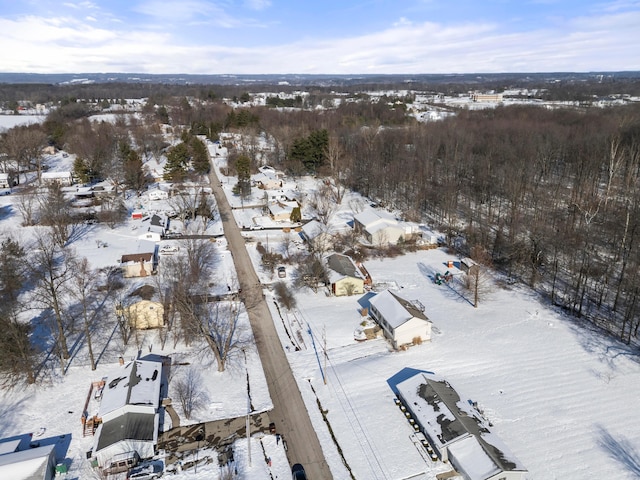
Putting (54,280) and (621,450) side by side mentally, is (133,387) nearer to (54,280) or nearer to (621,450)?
(54,280)

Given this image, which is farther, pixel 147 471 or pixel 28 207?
pixel 28 207

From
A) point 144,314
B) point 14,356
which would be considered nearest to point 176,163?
point 144,314

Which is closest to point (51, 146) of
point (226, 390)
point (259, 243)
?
point (259, 243)

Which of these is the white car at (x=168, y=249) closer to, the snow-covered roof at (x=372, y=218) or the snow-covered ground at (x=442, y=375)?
the snow-covered ground at (x=442, y=375)

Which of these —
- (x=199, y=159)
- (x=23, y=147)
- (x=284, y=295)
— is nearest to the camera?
(x=284, y=295)

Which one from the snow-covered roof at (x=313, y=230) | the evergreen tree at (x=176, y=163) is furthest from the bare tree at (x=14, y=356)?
the evergreen tree at (x=176, y=163)

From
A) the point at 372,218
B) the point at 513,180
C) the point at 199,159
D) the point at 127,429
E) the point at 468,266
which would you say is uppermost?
the point at 199,159

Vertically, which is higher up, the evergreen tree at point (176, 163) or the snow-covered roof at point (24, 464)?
the evergreen tree at point (176, 163)
